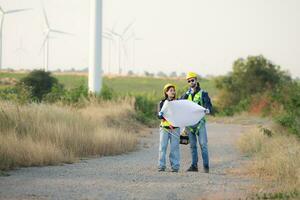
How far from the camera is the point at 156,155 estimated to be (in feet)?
60.6

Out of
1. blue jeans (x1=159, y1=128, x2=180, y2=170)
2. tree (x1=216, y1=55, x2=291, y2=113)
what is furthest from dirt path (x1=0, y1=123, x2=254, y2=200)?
tree (x1=216, y1=55, x2=291, y2=113)

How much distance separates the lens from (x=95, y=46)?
33156 millimetres

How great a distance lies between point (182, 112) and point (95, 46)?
767 inches

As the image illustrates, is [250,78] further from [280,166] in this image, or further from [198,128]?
[280,166]

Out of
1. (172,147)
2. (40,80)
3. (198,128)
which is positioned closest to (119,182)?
(172,147)

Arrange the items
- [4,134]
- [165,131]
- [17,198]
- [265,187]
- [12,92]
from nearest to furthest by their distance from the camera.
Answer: [17,198], [265,187], [165,131], [4,134], [12,92]

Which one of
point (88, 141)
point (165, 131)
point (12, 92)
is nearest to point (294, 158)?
point (165, 131)

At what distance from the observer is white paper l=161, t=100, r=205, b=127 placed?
46.0ft

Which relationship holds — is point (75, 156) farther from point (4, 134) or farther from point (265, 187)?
point (265, 187)

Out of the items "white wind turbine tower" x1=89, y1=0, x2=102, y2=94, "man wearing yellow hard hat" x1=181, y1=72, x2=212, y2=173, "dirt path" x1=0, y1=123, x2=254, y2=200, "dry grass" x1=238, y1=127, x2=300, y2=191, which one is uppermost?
"white wind turbine tower" x1=89, y1=0, x2=102, y2=94

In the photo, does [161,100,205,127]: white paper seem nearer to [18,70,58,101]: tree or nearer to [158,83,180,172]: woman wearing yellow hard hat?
[158,83,180,172]: woman wearing yellow hard hat

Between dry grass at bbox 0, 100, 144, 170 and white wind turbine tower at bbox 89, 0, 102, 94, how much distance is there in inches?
512

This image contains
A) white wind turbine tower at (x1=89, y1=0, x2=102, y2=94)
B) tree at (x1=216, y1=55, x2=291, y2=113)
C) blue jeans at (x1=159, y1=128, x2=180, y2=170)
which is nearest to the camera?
blue jeans at (x1=159, y1=128, x2=180, y2=170)

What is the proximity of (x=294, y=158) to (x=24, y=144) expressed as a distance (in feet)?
17.8
